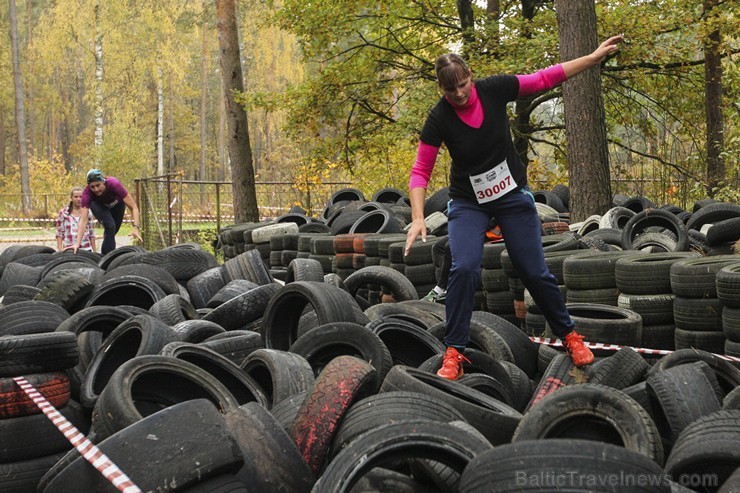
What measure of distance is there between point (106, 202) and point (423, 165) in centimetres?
987

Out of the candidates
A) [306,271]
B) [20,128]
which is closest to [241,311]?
[306,271]

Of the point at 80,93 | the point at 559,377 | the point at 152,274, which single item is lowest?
the point at 559,377

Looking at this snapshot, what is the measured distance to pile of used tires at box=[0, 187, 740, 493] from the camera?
368cm

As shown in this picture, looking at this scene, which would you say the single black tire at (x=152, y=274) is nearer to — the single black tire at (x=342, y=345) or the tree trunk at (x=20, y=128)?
the single black tire at (x=342, y=345)

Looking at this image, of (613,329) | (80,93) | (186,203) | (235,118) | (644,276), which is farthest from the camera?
(80,93)

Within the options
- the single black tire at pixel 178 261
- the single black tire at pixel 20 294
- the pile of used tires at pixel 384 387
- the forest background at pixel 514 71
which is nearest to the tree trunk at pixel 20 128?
the forest background at pixel 514 71

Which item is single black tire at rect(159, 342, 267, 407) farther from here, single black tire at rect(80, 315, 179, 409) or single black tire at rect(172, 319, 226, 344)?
single black tire at rect(172, 319, 226, 344)

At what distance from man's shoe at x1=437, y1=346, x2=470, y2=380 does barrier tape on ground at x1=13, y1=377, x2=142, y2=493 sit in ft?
7.61

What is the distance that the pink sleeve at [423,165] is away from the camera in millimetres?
5883

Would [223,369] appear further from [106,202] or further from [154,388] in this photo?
[106,202]

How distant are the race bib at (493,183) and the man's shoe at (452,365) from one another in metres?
1.09

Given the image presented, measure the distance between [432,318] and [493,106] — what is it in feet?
7.71

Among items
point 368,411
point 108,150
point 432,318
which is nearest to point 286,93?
point 432,318

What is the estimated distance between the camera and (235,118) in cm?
1956
